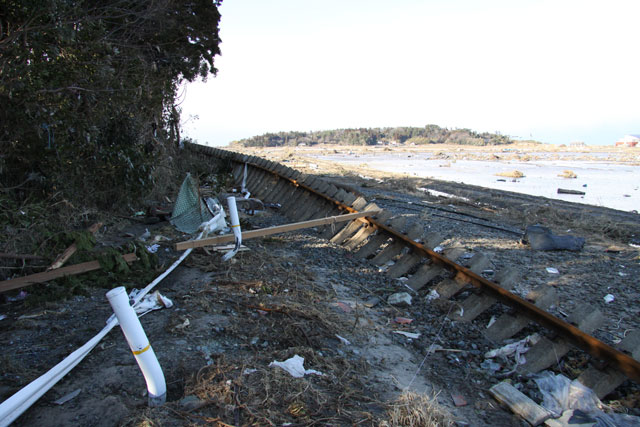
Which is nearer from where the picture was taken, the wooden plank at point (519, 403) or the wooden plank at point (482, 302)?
the wooden plank at point (519, 403)

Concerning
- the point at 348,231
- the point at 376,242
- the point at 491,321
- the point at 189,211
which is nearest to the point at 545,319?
the point at 491,321

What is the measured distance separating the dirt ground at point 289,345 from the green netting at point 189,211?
35.1 inches

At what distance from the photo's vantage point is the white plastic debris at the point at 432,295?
3.83 m

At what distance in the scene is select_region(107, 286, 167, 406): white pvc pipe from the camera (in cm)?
188

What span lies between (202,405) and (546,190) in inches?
564

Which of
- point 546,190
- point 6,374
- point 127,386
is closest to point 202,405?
point 127,386

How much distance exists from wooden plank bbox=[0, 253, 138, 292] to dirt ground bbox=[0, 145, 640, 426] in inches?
6.2

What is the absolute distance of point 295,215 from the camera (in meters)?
7.43

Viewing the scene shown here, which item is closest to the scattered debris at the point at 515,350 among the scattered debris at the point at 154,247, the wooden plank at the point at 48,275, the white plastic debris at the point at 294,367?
the white plastic debris at the point at 294,367

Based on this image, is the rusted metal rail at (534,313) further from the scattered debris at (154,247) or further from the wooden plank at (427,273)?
the scattered debris at (154,247)

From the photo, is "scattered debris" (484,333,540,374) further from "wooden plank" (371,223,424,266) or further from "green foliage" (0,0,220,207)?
"green foliage" (0,0,220,207)

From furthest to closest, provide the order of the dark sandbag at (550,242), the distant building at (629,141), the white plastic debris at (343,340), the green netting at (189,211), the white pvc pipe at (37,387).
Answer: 1. the distant building at (629,141)
2. the green netting at (189,211)
3. the dark sandbag at (550,242)
4. the white plastic debris at (343,340)
5. the white pvc pipe at (37,387)

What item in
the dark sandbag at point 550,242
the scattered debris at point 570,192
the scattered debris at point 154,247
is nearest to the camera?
the scattered debris at point 154,247

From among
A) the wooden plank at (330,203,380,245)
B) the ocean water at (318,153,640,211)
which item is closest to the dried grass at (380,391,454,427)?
the wooden plank at (330,203,380,245)
